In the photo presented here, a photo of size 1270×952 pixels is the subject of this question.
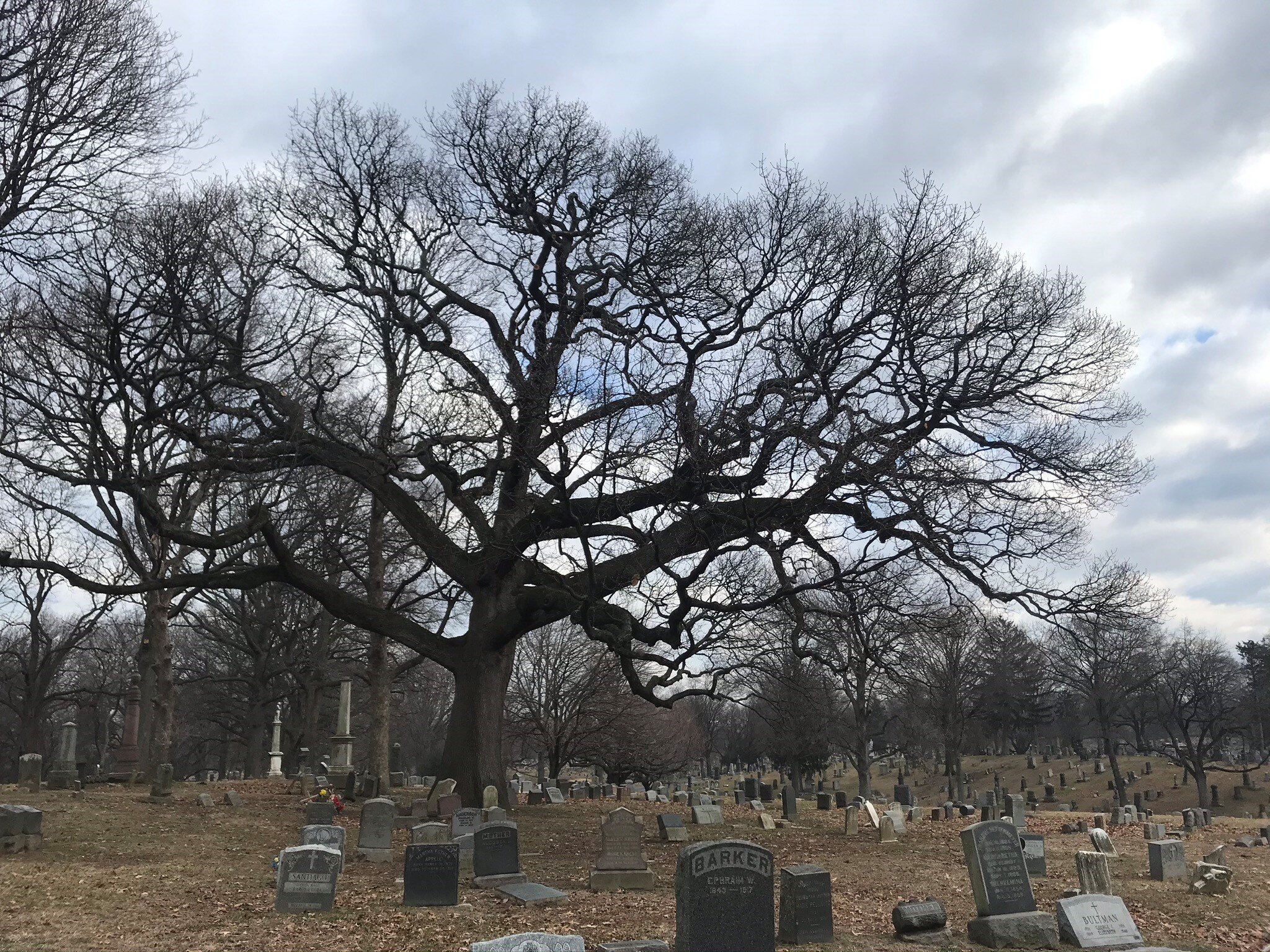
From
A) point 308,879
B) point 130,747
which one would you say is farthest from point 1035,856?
point 130,747

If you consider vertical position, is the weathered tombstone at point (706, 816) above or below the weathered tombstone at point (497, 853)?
below

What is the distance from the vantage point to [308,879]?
30.4 feet

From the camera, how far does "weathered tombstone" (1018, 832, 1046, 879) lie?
41.3ft

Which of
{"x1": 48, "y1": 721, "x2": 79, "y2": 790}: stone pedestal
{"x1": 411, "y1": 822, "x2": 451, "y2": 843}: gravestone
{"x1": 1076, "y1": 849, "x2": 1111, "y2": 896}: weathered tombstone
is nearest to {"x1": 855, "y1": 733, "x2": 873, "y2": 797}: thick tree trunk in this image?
{"x1": 48, "y1": 721, "x2": 79, "y2": 790}: stone pedestal

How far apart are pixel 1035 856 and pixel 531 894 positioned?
22.8 ft

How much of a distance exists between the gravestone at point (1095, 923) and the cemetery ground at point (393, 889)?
0.59 m

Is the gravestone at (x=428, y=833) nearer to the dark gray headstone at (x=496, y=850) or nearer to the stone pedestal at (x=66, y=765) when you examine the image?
the dark gray headstone at (x=496, y=850)

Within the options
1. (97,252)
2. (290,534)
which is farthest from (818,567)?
(97,252)

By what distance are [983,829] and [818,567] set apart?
21.7 ft

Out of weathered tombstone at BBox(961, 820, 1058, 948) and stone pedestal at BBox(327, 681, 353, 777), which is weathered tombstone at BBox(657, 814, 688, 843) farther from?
stone pedestal at BBox(327, 681, 353, 777)

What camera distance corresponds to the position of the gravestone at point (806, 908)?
28.1 ft

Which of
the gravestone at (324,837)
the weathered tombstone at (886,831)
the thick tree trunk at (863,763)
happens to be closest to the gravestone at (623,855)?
the gravestone at (324,837)

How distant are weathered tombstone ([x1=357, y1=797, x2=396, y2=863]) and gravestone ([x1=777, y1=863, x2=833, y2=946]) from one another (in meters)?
5.93

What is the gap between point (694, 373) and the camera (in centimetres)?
1525
